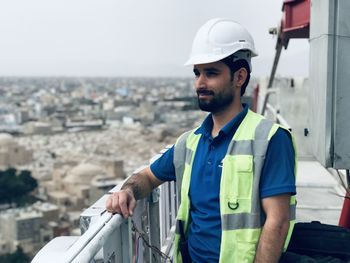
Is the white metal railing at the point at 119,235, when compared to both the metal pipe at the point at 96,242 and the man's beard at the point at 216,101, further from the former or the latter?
the man's beard at the point at 216,101

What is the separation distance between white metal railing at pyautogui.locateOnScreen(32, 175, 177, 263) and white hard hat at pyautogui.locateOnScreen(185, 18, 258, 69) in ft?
2.68

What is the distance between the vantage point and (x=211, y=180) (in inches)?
90.8

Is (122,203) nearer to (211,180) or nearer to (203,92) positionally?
(211,180)

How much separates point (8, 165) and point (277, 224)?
73294 millimetres

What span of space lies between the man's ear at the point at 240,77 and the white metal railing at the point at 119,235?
2.63 feet

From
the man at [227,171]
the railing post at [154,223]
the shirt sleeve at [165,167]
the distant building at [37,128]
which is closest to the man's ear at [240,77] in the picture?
the man at [227,171]

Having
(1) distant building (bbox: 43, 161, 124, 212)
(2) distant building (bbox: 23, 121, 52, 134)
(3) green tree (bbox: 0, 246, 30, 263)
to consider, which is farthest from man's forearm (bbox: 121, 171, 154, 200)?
(2) distant building (bbox: 23, 121, 52, 134)

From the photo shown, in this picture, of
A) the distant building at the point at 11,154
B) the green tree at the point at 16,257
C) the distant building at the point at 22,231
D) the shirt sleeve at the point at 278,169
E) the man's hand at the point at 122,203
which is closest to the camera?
the shirt sleeve at the point at 278,169

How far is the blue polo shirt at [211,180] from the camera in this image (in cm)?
215

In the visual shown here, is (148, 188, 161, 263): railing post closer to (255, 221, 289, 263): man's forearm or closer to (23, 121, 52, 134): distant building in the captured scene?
(255, 221, 289, 263): man's forearm

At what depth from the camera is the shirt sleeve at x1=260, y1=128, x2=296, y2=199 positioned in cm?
211

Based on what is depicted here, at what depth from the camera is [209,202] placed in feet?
7.59

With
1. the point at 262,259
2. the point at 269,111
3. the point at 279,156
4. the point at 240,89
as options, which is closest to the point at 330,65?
the point at 240,89

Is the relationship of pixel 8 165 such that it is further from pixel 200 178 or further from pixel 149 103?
pixel 200 178
